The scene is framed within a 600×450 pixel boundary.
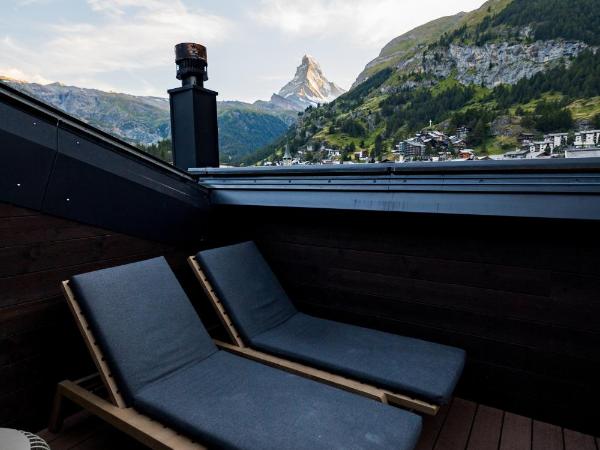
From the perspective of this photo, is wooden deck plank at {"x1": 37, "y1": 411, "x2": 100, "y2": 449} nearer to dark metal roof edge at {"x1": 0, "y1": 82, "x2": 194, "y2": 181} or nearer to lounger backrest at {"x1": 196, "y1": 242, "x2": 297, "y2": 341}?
lounger backrest at {"x1": 196, "y1": 242, "x2": 297, "y2": 341}

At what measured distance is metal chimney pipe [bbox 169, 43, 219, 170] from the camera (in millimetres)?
3832

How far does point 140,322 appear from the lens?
212 centimetres

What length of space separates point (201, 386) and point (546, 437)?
204 cm

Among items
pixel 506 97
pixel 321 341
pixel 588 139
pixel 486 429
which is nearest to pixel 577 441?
pixel 486 429

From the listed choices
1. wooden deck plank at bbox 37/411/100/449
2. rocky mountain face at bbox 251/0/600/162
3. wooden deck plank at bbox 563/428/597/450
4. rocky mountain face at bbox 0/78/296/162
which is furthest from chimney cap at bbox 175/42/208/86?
rocky mountain face at bbox 0/78/296/162

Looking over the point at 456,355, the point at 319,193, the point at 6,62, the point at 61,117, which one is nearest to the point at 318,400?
the point at 456,355

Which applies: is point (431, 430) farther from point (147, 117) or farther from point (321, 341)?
point (147, 117)

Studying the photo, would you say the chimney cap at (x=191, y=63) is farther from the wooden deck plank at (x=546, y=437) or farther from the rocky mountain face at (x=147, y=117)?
the rocky mountain face at (x=147, y=117)

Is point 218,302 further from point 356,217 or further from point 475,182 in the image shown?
point 475,182

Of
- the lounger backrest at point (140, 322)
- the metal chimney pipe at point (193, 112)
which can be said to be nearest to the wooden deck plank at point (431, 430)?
the lounger backrest at point (140, 322)

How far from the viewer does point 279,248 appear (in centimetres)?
328

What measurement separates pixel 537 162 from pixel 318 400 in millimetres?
1771

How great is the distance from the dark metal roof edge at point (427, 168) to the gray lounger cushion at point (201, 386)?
3.88 feet

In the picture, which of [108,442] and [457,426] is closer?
[108,442]
